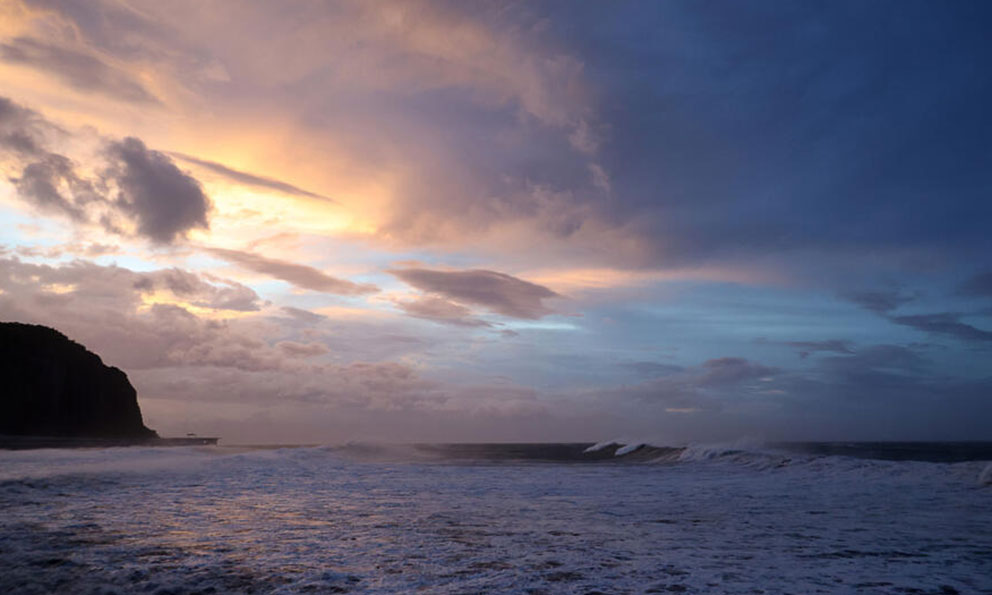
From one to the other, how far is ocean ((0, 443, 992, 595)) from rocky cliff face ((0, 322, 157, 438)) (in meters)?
73.3

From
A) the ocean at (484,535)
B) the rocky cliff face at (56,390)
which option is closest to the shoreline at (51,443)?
the rocky cliff face at (56,390)

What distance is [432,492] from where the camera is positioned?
18281 mm

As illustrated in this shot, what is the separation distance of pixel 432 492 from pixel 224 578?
1174 centimetres

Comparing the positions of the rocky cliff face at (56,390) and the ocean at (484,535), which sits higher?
the rocky cliff face at (56,390)

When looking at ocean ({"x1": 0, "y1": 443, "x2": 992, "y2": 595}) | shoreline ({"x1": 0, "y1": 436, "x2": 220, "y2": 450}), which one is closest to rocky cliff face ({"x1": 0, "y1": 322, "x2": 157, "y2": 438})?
shoreline ({"x1": 0, "y1": 436, "x2": 220, "y2": 450})

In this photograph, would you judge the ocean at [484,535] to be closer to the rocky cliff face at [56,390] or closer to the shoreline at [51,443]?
the shoreline at [51,443]

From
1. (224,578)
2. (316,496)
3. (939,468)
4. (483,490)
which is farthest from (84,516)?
(939,468)

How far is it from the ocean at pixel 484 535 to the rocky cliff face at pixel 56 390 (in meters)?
73.3

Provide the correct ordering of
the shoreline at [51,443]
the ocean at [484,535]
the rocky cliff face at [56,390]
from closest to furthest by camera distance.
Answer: the ocean at [484,535] < the shoreline at [51,443] < the rocky cliff face at [56,390]

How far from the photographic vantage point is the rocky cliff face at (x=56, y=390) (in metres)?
76.4

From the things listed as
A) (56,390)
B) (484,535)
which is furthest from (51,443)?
(484,535)

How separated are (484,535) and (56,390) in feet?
325

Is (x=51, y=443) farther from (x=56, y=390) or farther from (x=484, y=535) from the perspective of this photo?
(x=484, y=535)

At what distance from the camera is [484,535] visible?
10.5m
